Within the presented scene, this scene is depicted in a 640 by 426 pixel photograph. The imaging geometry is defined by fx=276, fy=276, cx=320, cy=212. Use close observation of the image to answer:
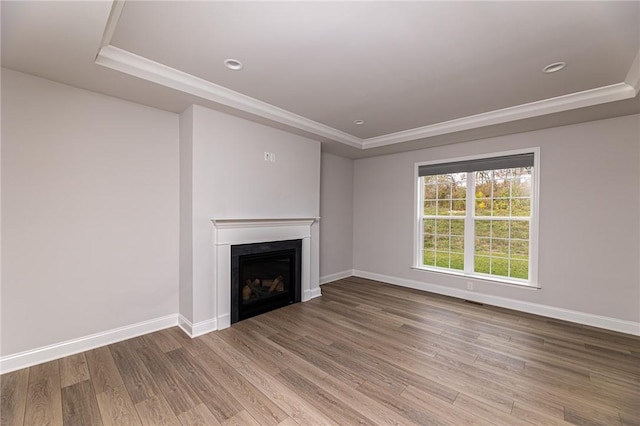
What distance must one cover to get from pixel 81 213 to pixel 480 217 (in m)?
5.05

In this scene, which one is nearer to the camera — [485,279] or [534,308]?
[534,308]

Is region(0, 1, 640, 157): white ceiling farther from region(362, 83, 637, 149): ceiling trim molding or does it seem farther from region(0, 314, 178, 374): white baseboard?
region(0, 314, 178, 374): white baseboard

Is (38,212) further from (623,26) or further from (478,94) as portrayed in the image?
(623,26)

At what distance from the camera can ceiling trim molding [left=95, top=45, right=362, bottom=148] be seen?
2.24 metres

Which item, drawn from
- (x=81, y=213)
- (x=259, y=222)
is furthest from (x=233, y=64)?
(x=81, y=213)

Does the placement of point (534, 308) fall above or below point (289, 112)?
below

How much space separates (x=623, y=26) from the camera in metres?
1.90

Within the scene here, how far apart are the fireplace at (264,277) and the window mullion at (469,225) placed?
2640 millimetres

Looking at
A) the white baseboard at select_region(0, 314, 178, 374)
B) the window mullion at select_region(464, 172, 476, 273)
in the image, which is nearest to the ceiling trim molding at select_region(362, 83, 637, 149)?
the window mullion at select_region(464, 172, 476, 273)

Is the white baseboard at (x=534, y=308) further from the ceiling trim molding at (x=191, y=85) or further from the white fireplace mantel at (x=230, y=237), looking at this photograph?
the ceiling trim molding at (x=191, y=85)

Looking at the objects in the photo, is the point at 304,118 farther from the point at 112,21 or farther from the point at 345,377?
the point at 345,377

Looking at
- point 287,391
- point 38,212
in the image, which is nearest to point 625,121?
point 287,391

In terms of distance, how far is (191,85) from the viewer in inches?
106

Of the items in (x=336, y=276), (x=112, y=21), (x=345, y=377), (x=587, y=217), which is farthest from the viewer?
(x=336, y=276)
